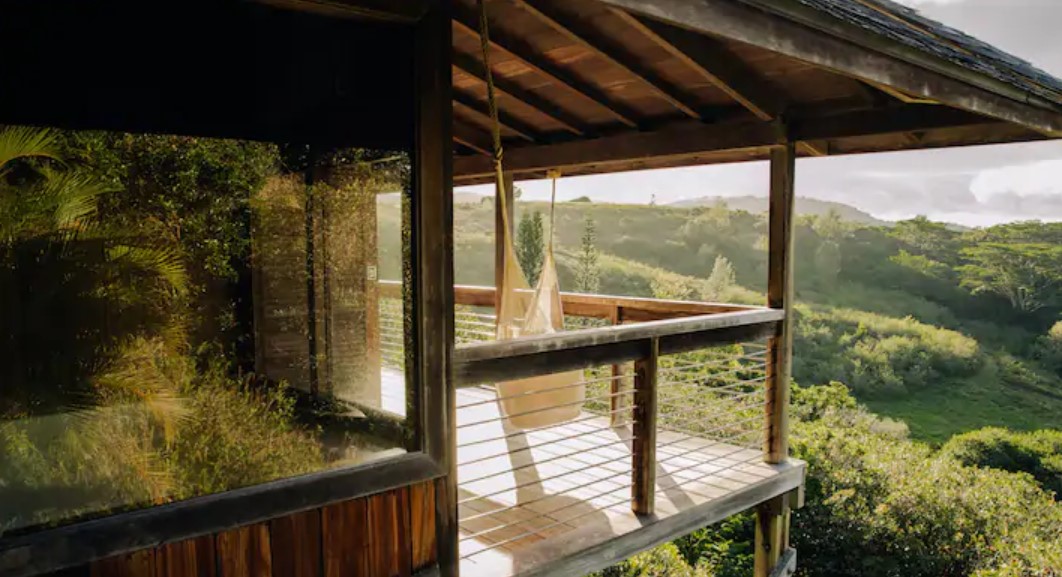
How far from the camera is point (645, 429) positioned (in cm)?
332

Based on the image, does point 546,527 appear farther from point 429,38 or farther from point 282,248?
point 429,38

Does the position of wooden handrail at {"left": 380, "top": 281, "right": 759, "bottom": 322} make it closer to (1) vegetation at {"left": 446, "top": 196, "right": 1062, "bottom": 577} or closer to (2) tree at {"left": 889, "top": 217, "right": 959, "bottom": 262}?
(1) vegetation at {"left": 446, "top": 196, "right": 1062, "bottom": 577}

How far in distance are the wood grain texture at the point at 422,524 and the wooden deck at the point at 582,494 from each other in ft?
0.97

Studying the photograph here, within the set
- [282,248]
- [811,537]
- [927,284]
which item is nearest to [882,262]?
[927,284]

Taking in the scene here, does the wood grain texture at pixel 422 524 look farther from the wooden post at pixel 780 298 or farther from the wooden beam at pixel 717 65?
the wooden post at pixel 780 298

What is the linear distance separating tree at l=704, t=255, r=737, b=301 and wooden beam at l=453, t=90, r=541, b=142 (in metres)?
22.9

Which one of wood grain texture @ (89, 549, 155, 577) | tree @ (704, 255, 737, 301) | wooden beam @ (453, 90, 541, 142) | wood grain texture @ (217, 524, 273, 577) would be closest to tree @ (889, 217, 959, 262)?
tree @ (704, 255, 737, 301)

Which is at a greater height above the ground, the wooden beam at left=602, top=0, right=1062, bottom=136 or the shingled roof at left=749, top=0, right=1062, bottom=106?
the shingled roof at left=749, top=0, right=1062, bottom=106

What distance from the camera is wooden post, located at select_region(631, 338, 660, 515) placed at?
3318 millimetres

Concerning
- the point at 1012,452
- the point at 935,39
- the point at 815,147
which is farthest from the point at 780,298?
the point at 1012,452

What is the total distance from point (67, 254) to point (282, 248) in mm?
552

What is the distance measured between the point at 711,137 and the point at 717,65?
65 cm

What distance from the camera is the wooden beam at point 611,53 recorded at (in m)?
3.10

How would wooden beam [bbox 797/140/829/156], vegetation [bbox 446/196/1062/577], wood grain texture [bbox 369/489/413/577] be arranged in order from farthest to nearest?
vegetation [bbox 446/196/1062/577] < wooden beam [bbox 797/140/829/156] < wood grain texture [bbox 369/489/413/577]
